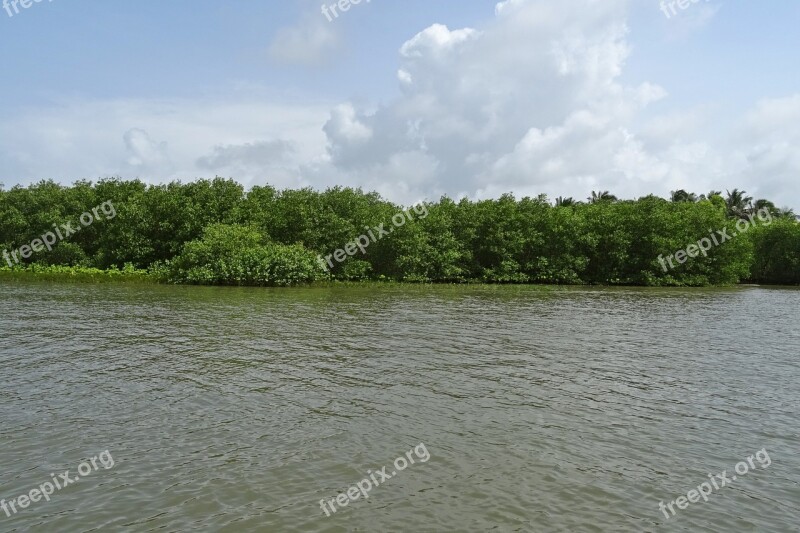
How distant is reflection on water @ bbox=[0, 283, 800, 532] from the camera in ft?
28.8

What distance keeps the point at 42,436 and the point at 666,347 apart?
72.4 ft

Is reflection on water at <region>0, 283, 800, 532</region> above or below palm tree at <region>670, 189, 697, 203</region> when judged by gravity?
below

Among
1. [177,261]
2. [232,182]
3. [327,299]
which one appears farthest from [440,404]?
[232,182]

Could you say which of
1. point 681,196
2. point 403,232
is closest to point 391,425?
point 403,232

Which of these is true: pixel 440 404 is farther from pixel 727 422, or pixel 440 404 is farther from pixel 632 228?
pixel 632 228

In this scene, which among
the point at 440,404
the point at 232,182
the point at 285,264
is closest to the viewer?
the point at 440,404

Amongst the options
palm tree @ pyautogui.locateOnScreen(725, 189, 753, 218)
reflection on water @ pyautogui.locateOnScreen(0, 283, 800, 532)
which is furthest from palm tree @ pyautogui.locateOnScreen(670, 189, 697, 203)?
reflection on water @ pyautogui.locateOnScreen(0, 283, 800, 532)

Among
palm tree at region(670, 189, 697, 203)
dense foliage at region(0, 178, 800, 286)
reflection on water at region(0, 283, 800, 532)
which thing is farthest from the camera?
palm tree at region(670, 189, 697, 203)

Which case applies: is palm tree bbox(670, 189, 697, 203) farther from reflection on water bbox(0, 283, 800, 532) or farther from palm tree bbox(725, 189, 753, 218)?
reflection on water bbox(0, 283, 800, 532)

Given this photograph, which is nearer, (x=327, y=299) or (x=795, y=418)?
(x=795, y=418)

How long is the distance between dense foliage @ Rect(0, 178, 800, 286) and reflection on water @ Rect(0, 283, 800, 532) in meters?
45.6

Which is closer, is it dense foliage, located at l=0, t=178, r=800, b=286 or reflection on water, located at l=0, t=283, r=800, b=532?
reflection on water, located at l=0, t=283, r=800, b=532

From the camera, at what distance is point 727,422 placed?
13.4 meters

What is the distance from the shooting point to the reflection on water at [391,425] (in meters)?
8.77
